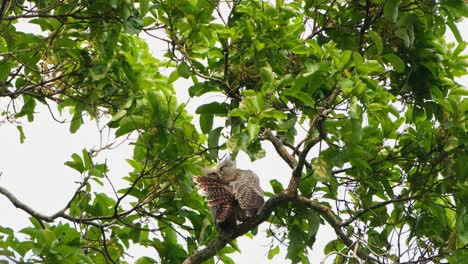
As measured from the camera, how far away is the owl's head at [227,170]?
6.62 meters

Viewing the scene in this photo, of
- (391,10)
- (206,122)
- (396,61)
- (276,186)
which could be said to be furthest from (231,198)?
(391,10)

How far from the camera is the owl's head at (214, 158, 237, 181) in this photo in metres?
6.62

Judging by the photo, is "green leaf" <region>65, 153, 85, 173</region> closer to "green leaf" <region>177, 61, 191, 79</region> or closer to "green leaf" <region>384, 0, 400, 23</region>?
"green leaf" <region>177, 61, 191, 79</region>

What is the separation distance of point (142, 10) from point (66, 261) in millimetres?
1443

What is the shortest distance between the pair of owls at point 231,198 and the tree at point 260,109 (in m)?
0.12

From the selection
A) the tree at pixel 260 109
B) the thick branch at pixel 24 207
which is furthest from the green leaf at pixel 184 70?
the thick branch at pixel 24 207

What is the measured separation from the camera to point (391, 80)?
576 cm

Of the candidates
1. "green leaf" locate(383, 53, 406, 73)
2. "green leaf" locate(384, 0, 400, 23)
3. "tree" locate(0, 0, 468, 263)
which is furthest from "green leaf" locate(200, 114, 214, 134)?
Result: "green leaf" locate(384, 0, 400, 23)

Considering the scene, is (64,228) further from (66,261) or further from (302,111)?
(302,111)

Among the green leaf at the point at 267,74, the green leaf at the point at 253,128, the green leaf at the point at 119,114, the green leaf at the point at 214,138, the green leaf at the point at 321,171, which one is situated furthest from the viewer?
the green leaf at the point at 214,138

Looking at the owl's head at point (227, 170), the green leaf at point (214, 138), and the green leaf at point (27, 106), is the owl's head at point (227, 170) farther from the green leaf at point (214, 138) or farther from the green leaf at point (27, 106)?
the green leaf at point (27, 106)

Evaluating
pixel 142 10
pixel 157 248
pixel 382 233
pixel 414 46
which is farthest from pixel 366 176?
pixel 142 10

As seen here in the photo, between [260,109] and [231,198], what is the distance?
1.30 metres

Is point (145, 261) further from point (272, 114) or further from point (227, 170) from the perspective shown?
point (272, 114)
